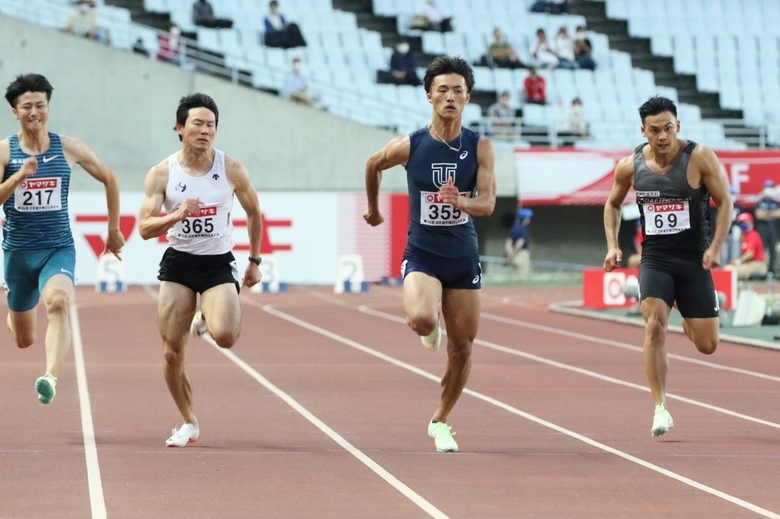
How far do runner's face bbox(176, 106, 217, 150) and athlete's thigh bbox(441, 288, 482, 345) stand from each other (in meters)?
1.57

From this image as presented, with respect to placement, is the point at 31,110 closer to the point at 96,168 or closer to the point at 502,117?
the point at 96,168

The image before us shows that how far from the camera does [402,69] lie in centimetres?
3253

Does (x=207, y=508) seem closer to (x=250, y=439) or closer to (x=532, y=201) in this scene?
(x=250, y=439)

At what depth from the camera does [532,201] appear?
3172cm

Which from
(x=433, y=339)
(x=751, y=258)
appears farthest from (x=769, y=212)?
(x=433, y=339)

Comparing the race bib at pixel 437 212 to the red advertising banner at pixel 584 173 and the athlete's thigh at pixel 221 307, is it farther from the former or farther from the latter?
the red advertising banner at pixel 584 173

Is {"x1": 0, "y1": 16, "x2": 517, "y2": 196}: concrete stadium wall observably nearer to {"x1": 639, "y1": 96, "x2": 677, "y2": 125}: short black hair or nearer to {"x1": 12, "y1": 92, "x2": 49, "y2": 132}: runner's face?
{"x1": 12, "y1": 92, "x2": 49, "y2": 132}: runner's face

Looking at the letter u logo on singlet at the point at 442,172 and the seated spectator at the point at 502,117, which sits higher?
the seated spectator at the point at 502,117

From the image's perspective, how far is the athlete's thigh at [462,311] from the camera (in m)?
8.39

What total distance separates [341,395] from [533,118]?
21774 millimetres

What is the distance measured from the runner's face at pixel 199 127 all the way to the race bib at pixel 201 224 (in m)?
0.35

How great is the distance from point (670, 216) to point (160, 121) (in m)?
22.8

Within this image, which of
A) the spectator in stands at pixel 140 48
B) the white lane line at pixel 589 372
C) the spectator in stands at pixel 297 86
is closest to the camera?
the white lane line at pixel 589 372

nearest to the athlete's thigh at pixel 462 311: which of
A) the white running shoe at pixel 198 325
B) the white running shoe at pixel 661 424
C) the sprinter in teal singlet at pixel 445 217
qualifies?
the sprinter in teal singlet at pixel 445 217
